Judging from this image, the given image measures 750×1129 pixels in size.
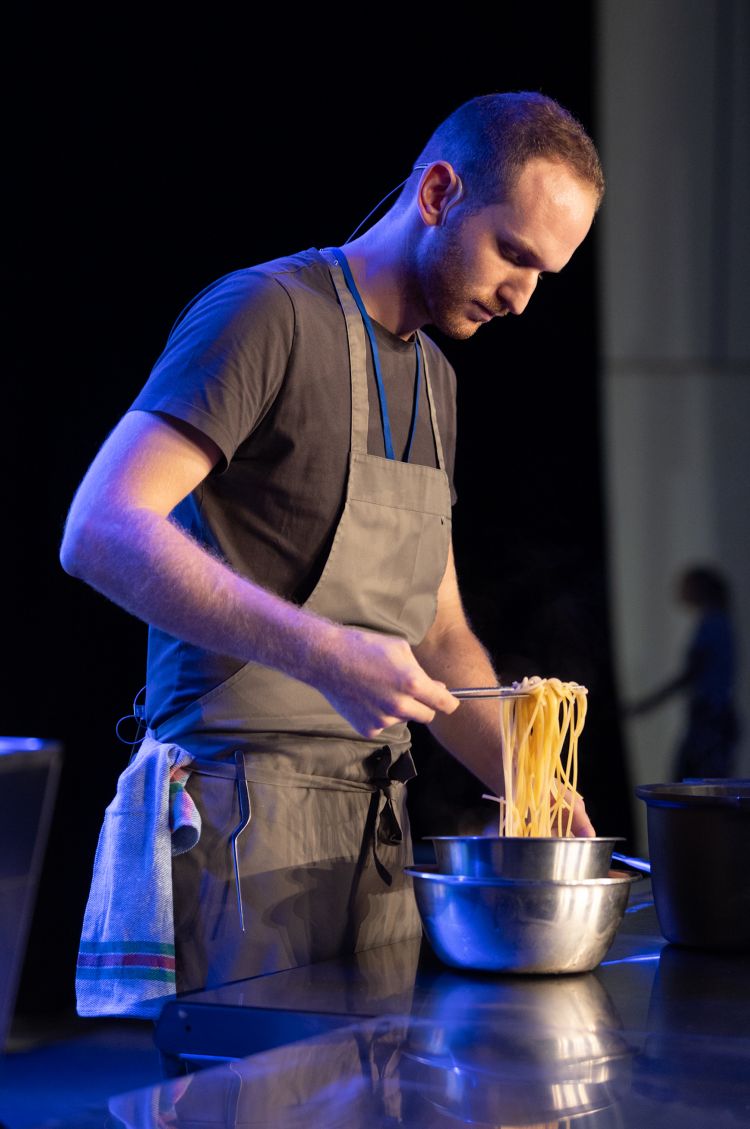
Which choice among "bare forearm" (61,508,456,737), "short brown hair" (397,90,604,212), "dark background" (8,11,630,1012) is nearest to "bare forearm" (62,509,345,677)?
"bare forearm" (61,508,456,737)

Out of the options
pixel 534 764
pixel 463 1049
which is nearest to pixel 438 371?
pixel 534 764

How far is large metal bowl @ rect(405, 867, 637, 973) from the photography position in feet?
4.67

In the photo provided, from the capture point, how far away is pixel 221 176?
4.39m

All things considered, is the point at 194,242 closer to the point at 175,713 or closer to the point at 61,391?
the point at 61,391

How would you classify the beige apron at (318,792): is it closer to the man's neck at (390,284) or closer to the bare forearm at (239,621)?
the man's neck at (390,284)

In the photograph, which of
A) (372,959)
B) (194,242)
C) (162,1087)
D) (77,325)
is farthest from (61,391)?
(162,1087)

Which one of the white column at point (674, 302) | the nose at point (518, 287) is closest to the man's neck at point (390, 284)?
the nose at point (518, 287)

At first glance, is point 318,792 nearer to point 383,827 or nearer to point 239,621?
point 383,827

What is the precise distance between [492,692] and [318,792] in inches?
13.7

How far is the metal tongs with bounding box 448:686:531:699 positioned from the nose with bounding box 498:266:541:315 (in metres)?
0.59

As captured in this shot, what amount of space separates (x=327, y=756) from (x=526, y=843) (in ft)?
1.45

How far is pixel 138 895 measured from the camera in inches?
67.1

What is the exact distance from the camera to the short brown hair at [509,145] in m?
1.92

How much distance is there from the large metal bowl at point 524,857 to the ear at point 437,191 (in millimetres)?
921
